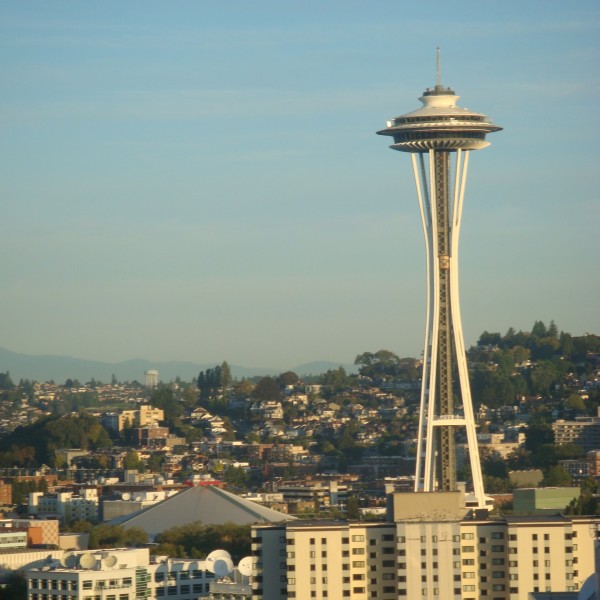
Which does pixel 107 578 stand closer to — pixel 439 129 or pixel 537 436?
pixel 439 129

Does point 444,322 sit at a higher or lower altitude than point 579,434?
higher

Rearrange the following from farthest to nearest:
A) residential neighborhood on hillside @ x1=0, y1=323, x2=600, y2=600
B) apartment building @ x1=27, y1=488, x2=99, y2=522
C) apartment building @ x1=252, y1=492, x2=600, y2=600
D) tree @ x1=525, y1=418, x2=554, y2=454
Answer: tree @ x1=525, y1=418, x2=554, y2=454 → apartment building @ x1=27, y1=488, x2=99, y2=522 → residential neighborhood on hillside @ x1=0, y1=323, x2=600, y2=600 → apartment building @ x1=252, y1=492, x2=600, y2=600

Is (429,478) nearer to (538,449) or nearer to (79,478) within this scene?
(538,449)

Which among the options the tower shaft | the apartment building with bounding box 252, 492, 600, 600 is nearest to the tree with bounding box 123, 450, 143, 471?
the tower shaft

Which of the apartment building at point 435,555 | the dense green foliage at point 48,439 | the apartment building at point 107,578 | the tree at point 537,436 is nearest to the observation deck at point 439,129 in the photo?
the apartment building at point 107,578

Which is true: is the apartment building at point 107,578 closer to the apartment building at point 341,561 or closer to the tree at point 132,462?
the apartment building at point 341,561

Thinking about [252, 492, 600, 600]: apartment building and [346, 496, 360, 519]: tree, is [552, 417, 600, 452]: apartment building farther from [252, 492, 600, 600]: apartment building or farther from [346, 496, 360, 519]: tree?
[252, 492, 600, 600]: apartment building

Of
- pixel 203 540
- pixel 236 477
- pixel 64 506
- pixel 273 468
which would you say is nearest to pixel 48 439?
pixel 273 468
